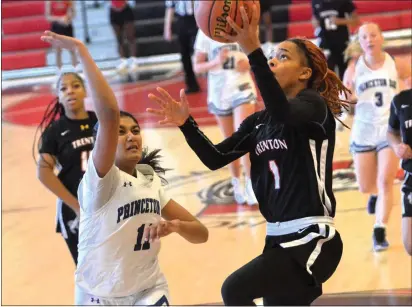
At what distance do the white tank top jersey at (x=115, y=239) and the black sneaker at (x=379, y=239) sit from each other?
9.61 ft

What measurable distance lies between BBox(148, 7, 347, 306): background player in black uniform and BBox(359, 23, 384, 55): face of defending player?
106 inches

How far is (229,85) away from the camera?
22.7 feet

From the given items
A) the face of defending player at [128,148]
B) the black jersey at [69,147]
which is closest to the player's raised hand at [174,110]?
the face of defending player at [128,148]

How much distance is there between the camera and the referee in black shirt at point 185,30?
11930 mm

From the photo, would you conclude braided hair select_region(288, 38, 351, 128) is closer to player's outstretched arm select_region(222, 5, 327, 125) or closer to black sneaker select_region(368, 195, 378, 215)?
player's outstretched arm select_region(222, 5, 327, 125)

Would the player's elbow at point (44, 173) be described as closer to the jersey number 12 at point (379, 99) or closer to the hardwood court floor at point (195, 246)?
the hardwood court floor at point (195, 246)

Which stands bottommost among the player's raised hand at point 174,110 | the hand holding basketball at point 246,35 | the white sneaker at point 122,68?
the white sneaker at point 122,68

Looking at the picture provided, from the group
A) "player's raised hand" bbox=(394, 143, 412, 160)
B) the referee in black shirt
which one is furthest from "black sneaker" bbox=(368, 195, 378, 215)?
the referee in black shirt

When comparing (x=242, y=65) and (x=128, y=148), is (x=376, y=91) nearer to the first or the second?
(x=242, y=65)

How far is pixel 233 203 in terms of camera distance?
719 cm

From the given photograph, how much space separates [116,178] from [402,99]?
2.58 metres

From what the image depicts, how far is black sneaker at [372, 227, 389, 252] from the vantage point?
5.84 meters

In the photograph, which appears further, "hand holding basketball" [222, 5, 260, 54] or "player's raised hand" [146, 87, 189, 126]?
"player's raised hand" [146, 87, 189, 126]

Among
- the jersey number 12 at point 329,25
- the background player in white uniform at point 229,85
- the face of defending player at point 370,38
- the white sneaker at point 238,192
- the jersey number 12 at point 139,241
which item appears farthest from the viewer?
the jersey number 12 at point 329,25
